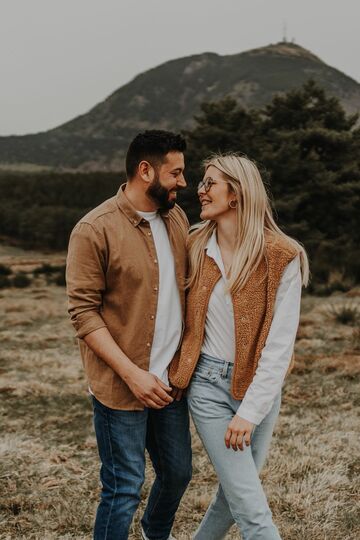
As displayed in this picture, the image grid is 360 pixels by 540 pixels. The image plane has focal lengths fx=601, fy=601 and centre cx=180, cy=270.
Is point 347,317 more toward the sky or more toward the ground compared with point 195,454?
more toward the ground

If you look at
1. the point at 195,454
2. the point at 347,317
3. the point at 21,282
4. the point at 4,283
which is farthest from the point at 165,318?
the point at 4,283

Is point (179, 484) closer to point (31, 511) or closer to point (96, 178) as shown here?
point (31, 511)

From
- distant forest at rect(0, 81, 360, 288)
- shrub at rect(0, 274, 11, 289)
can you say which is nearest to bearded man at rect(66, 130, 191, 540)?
shrub at rect(0, 274, 11, 289)

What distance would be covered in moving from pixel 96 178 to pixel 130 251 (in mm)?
44526

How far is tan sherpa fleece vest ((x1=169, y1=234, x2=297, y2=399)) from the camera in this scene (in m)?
2.19

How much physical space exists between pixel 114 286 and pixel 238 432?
0.72 metres

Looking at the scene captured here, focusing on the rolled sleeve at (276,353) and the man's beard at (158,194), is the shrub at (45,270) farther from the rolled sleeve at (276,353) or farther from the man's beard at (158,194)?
the rolled sleeve at (276,353)

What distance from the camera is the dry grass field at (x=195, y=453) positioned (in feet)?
11.8

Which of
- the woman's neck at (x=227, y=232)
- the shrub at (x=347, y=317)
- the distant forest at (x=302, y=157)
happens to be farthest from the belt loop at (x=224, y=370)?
the distant forest at (x=302, y=157)

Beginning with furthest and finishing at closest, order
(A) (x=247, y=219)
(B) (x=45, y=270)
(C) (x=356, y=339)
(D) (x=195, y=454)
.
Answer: (B) (x=45, y=270)
(C) (x=356, y=339)
(D) (x=195, y=454)
(A) (x=247, y=219)

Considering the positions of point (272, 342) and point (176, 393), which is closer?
point (272, 342)

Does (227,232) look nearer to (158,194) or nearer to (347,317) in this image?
(158,194)

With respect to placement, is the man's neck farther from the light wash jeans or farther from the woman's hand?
the woman's hand

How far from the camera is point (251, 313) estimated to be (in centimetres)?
221
